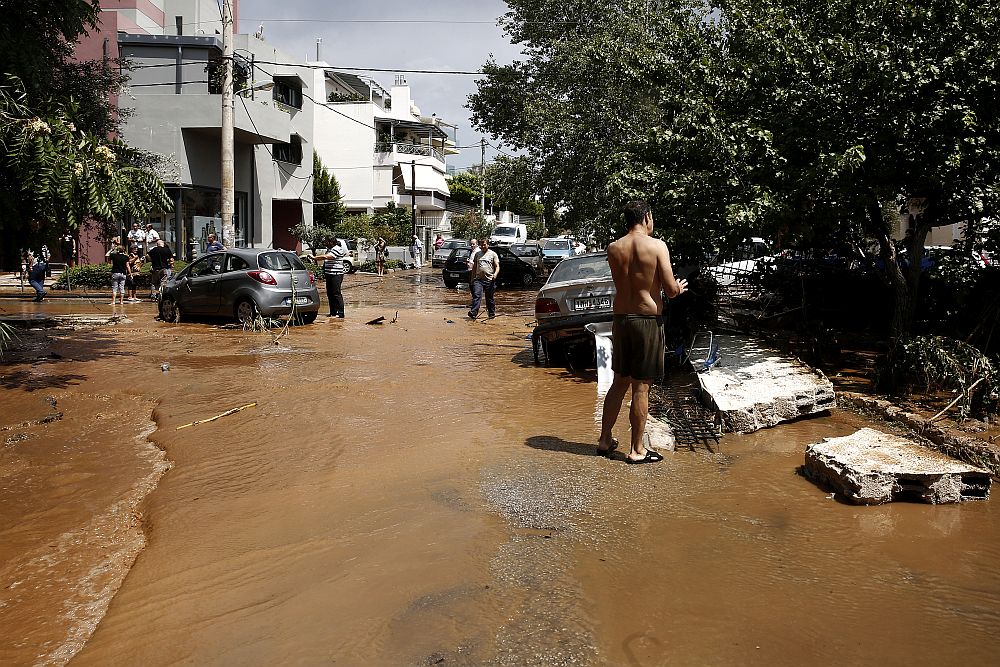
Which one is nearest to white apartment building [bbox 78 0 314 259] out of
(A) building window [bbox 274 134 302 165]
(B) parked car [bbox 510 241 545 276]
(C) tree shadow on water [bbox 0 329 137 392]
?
(A) building window [bbox 274 134 302 165]

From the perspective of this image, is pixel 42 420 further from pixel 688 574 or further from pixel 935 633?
pixel 935 633

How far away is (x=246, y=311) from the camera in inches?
644

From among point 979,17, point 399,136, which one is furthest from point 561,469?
point 399,136

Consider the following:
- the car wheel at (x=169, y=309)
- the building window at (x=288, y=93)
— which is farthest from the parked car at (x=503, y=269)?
the car wheel at (x=169, y=309)

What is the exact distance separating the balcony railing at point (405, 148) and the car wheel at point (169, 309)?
4686cm

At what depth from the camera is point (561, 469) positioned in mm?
6301

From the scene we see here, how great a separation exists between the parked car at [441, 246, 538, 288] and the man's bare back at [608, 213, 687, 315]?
80.7 ft

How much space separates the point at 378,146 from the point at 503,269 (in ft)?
115

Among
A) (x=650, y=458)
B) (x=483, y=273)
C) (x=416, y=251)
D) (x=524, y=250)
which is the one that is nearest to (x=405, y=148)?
(x=416, y=251)

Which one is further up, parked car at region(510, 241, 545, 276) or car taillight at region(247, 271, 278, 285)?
parked car at region(510, 241, 545, 276)

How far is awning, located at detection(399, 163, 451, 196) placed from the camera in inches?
2453

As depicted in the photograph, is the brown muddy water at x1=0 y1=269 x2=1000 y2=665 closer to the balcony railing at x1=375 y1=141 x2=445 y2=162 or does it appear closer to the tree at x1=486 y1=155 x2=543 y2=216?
the tree at x1=486 y1=155 x2=543 y2=216

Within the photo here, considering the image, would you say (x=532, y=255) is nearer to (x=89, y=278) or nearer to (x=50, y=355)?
(x=89, y=278)

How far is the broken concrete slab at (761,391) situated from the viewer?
7578mm
